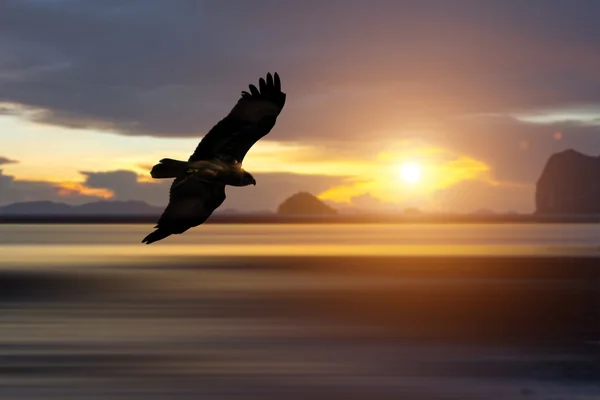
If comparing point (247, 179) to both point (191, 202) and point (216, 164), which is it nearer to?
point (216, 164)

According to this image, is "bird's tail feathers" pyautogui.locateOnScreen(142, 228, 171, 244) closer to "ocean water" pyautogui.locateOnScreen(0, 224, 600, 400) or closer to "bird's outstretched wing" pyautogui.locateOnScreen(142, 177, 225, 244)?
"bird's outstretched wing" pyautogui.locateOnScreen(142, 177, 225, 244)

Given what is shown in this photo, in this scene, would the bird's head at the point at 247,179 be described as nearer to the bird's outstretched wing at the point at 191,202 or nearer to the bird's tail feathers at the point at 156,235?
the bird's outstretched wing at the point at 191,202

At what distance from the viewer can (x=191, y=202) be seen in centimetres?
1572

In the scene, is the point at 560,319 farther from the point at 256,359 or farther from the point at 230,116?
the point at 230,116

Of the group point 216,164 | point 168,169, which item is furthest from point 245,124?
point 168,169

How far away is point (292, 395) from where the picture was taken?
37375 millimetres

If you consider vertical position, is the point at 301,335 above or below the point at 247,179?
below

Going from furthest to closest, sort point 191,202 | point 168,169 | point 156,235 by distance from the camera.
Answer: point 191,202 → point 156,235 → point 168,169

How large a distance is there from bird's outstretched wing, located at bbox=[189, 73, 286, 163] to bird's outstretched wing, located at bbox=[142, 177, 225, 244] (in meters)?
0.59

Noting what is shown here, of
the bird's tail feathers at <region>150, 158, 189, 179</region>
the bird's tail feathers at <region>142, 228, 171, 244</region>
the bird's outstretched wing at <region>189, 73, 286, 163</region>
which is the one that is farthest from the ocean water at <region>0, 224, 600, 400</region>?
the bird's tail feathers at <region>150, 158, 189, 179</region>

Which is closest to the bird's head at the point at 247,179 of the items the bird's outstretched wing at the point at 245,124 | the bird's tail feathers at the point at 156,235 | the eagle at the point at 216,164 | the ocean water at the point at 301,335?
the eagle at the point at 216,164

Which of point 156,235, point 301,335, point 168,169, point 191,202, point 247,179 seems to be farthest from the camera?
point 301,335

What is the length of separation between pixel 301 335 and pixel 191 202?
120ft

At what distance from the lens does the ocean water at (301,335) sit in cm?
3925
